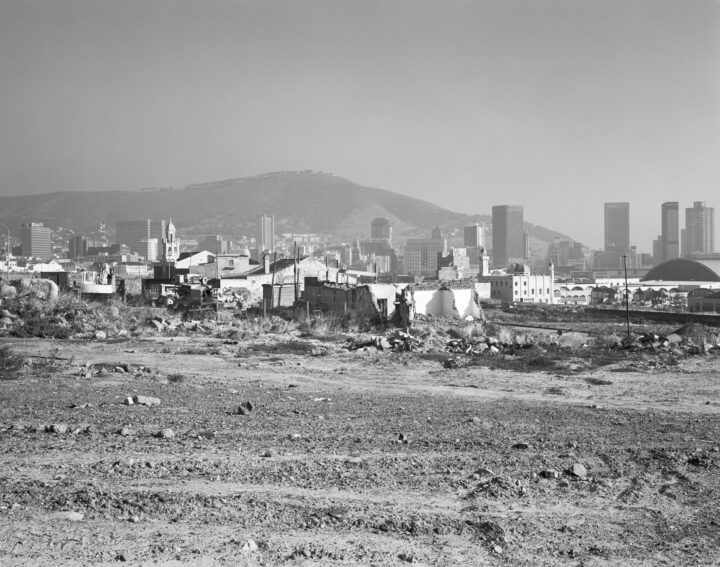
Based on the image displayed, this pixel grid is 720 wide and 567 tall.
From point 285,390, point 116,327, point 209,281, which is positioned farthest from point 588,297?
point 285,390

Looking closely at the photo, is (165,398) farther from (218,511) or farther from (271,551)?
(271,551)

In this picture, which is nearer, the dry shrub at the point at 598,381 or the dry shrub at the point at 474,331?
the dry shrub at the point at 598,381

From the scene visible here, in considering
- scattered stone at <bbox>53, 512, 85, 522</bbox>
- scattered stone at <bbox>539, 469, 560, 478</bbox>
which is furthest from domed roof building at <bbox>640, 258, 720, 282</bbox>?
scattered stone at <bbox>53, 512, 85, 522</bbox>

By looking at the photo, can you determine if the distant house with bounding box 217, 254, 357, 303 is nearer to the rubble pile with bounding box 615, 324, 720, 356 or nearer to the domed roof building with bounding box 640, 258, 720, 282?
the rubble pile with bounding box 615, 324, 720, 356

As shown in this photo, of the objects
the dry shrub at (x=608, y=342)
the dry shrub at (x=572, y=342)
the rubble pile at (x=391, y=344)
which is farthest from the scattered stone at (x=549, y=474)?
the dry shrub at (x=572, y=342)

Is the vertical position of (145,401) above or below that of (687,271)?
below

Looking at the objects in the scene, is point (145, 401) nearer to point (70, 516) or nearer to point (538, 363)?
point (70, 516)

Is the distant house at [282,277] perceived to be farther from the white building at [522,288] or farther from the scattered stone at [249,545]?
the scattered stone at [249,545]

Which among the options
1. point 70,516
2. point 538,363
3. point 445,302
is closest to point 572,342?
point 538,363
